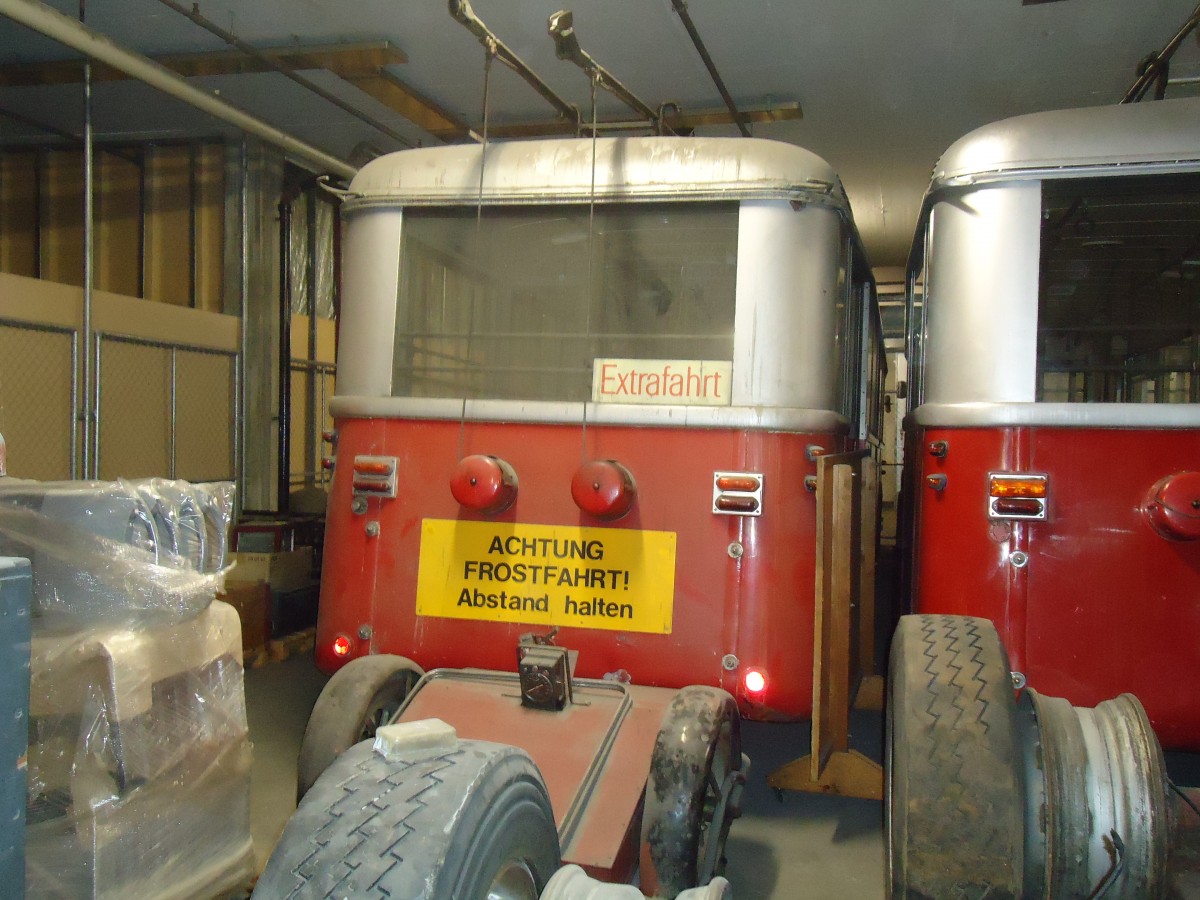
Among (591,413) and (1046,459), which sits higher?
(591,413)

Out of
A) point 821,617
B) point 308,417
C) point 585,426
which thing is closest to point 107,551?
point 585,426

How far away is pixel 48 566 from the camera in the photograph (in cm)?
257

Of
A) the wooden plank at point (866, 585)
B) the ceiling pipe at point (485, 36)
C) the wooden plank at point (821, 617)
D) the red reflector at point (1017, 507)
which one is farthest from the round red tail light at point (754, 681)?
the ceiling pipe at point (485, 36)

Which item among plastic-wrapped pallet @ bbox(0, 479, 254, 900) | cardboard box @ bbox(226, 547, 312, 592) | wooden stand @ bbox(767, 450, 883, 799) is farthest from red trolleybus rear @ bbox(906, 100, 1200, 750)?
cardboard box @ bbox(226, 547, 312, 592)

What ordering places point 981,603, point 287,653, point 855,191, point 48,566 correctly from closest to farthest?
point 48,566
point 981,603
point 287,653
point 855,191

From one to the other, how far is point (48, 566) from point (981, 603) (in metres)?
3.03

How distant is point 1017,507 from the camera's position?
10.4 feet

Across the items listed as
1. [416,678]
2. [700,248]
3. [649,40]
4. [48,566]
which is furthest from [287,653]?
[649,40]

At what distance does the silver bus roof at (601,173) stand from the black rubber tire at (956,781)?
5.87 feet

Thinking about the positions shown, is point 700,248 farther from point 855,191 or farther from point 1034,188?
point 855,191

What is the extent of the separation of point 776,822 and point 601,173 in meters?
2.73

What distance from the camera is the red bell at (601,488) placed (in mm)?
3162

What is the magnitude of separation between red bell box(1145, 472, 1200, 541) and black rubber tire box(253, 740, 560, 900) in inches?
94.5

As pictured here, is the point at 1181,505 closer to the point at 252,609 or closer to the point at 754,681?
the point at 754,681
